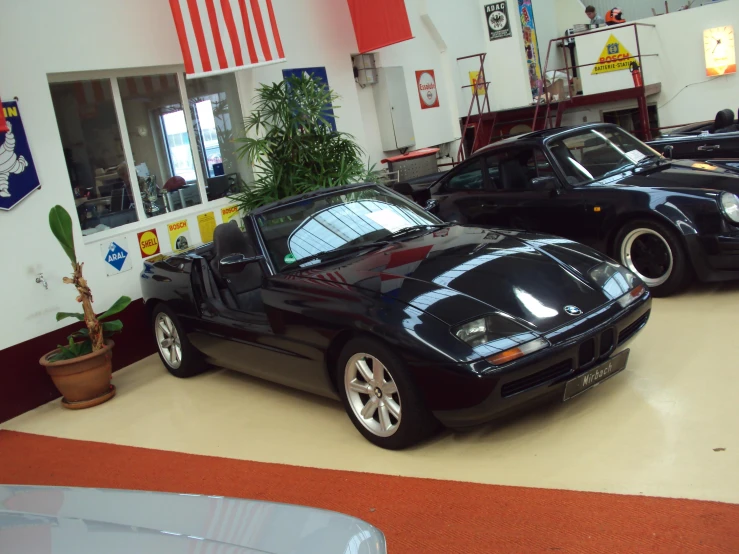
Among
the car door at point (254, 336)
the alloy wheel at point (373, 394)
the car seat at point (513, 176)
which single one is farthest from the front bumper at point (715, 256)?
the car door at point (254, 336)

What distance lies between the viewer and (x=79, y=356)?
20.4 ft

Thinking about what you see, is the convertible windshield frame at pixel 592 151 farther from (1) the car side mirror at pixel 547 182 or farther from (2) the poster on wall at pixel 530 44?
(2) the poster on wall at pixel 530 44

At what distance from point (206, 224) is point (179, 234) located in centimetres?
42

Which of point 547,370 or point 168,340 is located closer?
point 547,370

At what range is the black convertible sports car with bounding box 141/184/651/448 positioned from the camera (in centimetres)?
373

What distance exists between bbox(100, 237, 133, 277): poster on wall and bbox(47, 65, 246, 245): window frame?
A: 0.07 m

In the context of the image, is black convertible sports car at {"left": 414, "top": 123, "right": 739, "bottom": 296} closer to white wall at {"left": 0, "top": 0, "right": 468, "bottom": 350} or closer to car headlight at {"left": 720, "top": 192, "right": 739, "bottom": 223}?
car headlight at {"left": 720, "top": 192, "right": 739, "bottom": 223}

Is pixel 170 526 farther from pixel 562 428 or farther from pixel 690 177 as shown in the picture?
pixel 690 177

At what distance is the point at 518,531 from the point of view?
3.12 m

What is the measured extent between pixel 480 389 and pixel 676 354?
1843 mm

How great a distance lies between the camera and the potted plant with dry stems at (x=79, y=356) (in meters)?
6.15

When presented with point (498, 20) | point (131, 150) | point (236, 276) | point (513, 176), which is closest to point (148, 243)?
point (131, 150)

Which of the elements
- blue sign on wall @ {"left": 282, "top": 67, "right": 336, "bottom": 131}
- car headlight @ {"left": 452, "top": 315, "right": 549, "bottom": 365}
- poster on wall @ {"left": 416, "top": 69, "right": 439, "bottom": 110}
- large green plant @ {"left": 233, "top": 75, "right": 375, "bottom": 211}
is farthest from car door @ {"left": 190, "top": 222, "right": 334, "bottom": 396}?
poster on wall @ {"left": 416, "top": 69, "right": 439, "bottom": 110}

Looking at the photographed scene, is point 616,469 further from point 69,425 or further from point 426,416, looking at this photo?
point 69,425
